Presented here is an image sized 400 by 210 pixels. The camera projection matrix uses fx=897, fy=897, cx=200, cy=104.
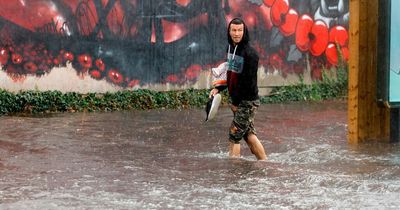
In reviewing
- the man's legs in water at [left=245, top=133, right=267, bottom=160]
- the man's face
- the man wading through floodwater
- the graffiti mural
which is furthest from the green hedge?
the man's face

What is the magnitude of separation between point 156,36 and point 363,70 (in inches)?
226

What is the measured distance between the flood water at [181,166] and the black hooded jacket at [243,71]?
791 mm

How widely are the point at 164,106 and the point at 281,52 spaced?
335 cm

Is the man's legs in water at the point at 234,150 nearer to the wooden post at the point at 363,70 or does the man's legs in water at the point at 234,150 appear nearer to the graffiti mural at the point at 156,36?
the wooden post at the point at 363,70

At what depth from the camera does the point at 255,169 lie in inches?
381

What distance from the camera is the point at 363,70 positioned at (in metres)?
11.8

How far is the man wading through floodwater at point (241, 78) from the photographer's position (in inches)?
395

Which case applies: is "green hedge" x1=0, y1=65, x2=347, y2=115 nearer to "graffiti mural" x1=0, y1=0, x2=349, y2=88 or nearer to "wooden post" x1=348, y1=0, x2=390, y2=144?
"graffiti mural" x1=0, y1=0, x2=349, y2=88

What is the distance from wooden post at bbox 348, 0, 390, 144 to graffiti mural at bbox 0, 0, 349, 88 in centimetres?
562

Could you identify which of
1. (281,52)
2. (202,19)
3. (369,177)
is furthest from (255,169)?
(281,52)

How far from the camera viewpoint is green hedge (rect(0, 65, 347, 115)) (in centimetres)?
1484

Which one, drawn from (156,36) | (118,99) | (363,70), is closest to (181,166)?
(363,70)

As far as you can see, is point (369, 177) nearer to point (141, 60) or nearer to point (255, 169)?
point (255, 169)

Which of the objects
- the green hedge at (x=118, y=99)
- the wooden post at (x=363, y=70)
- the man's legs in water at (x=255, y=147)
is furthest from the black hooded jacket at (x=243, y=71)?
the green hedge at (x=118, y=99)
